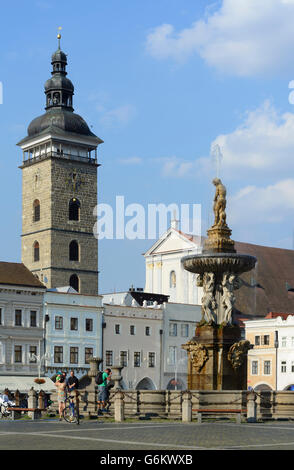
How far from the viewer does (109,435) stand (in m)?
21.8

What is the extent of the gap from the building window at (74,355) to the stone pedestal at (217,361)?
42.4 m

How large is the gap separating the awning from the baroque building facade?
21.3m

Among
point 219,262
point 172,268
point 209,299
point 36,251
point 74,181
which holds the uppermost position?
point 74,181

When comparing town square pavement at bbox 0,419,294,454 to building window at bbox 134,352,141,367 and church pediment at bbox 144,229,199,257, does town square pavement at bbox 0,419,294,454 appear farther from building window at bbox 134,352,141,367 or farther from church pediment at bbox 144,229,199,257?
church pediment at bbox 144,229,199,257

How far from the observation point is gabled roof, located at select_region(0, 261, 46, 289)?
70938mm

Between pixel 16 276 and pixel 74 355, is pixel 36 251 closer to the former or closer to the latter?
pixel 16 276

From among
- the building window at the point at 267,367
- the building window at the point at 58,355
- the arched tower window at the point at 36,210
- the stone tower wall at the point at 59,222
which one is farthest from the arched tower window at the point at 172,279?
the building window at the point at 58,355

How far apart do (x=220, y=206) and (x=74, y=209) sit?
6190 centimetres

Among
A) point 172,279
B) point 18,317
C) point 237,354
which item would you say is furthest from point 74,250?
point 237,354

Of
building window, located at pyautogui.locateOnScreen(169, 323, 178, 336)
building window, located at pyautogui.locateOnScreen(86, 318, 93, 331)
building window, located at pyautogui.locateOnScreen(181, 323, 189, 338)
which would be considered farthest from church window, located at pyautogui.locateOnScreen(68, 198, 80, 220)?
building window, located at pyautogui.locateOnScreen(86, 318, 93, 331)

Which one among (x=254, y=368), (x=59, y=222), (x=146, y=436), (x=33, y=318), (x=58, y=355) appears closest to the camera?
(x=146, y=436)

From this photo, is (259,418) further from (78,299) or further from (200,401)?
(78,299)

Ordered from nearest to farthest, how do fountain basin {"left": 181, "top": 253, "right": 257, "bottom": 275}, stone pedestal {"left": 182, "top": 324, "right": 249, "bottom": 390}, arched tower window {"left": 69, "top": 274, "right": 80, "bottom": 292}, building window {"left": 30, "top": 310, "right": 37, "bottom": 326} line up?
stone pedestal {"left": 182, "top": 324, "right": 249, "bottom": 390}
fountain basin {"left": 181, "top": 253, "right": 257, "bottom": 275}
building window {"left": 30, "top": 310, "right": 37, "bottom": 326}
arched tower window {"left": 69, "top": 274, "right": 80, "bottom": 292}

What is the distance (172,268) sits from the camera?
93.8 meters
